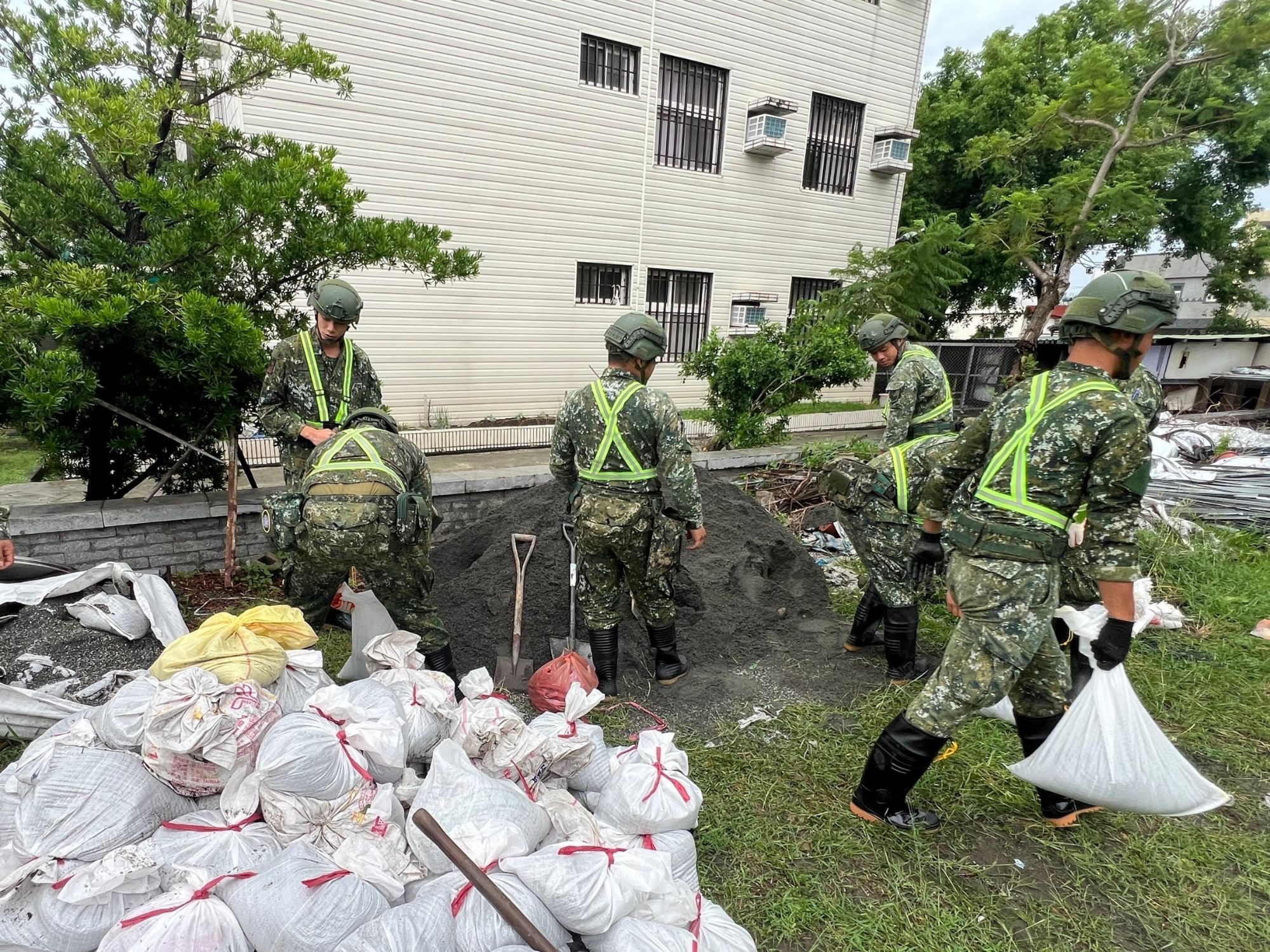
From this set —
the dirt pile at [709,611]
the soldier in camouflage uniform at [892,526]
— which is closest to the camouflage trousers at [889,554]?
the soldier in camouflage uniform at [892,526]

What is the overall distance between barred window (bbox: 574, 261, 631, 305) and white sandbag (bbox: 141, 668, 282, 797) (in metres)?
9.41

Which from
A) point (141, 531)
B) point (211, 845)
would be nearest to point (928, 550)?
point (211, 845)

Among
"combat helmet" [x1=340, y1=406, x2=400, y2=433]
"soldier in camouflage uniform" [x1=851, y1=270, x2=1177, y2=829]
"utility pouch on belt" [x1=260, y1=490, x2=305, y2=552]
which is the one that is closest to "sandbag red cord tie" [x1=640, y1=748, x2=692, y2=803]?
"soldier in camouflage uniform" [x1=851, y1=270, x2=1177, y2=829]

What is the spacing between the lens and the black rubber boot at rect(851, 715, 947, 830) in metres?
2.48

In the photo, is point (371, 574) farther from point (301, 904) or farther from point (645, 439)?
point (301, 904)

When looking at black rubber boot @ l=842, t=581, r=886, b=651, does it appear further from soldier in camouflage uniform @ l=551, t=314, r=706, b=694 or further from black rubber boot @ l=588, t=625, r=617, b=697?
black rubber boot @ l=588, t=625, r=617, b=697

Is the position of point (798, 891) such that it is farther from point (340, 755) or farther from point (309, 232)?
point (309, 232)

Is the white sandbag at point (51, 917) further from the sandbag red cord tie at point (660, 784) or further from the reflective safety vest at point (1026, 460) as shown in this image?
the reflective safety vest at point (1026, 460)

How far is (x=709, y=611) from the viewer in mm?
4383

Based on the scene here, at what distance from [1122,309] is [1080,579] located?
2025mm

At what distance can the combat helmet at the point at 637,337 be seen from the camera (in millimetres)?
3377

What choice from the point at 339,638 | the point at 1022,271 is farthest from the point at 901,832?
the point at 1022,271

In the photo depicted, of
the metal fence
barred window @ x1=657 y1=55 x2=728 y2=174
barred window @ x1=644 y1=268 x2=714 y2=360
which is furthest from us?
the metal fence

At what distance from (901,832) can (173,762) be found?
2.54 meters
